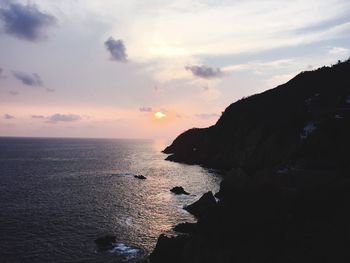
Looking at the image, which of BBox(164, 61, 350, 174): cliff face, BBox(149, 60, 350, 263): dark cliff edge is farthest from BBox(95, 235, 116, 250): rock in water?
BBox(164, 61, 350, 174): cliff face

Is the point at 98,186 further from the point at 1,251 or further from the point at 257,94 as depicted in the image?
→ the point at 257,94

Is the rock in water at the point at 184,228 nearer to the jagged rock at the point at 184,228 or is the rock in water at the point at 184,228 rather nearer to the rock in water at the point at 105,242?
the jagged rock at the point at 184,228

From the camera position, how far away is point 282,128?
227ft

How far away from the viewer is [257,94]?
410 ft

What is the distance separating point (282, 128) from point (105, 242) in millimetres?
42078

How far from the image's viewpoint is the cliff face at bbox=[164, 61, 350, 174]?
49.4 meters

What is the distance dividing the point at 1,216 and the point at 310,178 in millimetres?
48658

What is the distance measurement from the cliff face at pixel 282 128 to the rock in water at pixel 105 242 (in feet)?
82.9

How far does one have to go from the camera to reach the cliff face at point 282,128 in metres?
49.4

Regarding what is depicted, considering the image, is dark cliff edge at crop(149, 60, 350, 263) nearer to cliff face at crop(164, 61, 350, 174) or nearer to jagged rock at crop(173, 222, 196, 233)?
cliff face at crop(164, 61, 350, 174)

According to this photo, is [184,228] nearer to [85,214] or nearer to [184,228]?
[184,228]

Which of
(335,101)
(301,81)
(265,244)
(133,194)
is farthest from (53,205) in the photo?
(301,81)

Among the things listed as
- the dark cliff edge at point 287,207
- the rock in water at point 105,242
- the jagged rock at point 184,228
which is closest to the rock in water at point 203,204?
the dark cliff edge at point 287,207

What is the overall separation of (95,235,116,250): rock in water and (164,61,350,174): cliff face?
2528 cm
